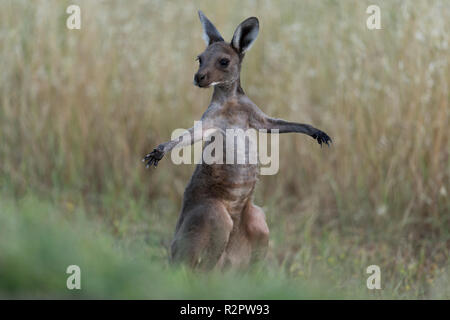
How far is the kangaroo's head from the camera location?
3697mm

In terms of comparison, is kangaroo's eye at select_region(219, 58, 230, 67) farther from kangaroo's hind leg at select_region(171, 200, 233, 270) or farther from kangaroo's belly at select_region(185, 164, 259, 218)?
kangaroo's hind leg at select_region(171, 200, 233, 270)

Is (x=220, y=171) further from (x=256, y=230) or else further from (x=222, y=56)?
(x=222, y=56)

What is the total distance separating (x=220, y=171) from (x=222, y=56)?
66 cm

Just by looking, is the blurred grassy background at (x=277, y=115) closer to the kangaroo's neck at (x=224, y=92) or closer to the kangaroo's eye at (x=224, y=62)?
the kangaroo's neck at (x=224, y=92)

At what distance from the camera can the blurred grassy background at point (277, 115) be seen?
614 centimetres

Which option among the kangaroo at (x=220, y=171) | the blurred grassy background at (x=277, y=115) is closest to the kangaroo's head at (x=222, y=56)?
the kangaroo at (x=220, y=171)

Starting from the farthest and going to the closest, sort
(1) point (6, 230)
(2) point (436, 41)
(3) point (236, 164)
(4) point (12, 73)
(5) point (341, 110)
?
(4) point (12, 73)
(5) point (341, 110)
(2) point (436, 41)
(3) point (236, 164)
(1) point (6, 230)

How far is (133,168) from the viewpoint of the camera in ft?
23.3

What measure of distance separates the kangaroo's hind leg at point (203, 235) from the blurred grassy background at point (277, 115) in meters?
1.36
